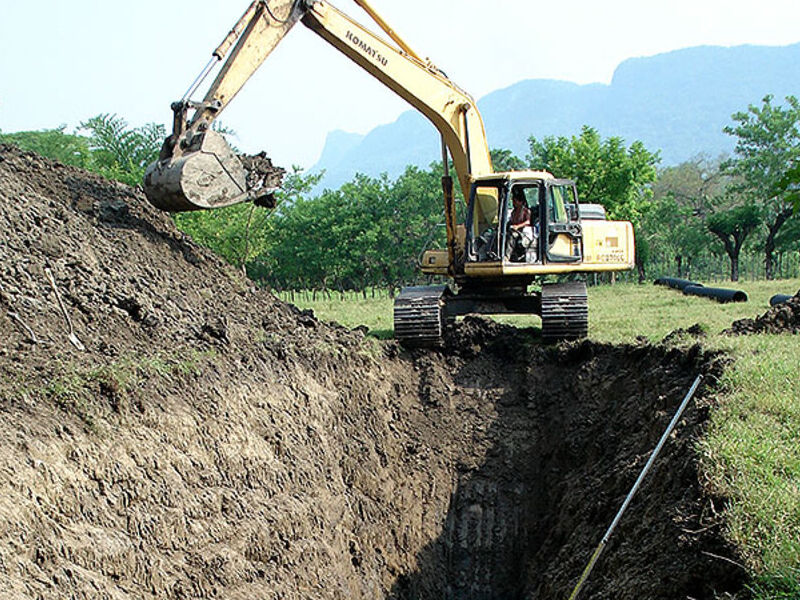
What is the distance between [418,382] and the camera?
458 inches

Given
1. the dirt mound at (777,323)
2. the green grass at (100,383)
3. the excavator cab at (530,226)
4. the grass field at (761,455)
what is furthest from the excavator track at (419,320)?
the green grass at (100,383)

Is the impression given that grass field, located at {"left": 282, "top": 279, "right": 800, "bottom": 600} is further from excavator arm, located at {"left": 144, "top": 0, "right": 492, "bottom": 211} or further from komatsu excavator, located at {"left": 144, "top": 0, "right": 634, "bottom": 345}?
excavator arm, located at {"left": 144, "top": 0, "right": 492, "bottom": 211}

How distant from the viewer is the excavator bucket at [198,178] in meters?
9.83

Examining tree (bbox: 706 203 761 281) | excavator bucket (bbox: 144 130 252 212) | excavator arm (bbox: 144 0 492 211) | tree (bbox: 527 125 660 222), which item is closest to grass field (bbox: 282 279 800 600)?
excavator arm (bbox: 144 0 492 211)

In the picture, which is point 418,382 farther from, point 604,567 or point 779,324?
point 604,567

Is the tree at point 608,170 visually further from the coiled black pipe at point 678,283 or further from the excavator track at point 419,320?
the excavator track at point 419,320

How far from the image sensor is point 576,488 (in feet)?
27.8

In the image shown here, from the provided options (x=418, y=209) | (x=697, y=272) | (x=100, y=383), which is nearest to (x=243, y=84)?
(x=100, y=383)

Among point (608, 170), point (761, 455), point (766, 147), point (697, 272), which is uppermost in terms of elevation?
point (766, 147)

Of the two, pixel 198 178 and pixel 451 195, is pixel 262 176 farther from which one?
pixel 451 195

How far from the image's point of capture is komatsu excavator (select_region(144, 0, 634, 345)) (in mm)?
10242

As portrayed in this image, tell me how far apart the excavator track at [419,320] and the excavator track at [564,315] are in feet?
5.58

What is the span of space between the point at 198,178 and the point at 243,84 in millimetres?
1623

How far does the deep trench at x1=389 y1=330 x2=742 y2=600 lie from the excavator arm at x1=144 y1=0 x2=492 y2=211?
440 cm
